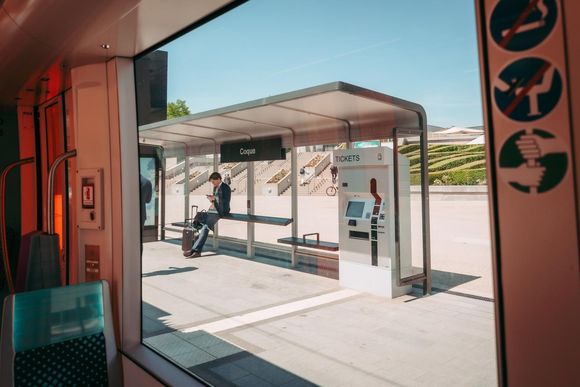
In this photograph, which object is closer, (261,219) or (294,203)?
(294,203)

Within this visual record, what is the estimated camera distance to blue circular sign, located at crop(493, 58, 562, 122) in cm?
101

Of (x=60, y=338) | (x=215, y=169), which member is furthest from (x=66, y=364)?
(x=215, y=169)

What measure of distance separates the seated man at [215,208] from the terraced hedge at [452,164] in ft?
12.9

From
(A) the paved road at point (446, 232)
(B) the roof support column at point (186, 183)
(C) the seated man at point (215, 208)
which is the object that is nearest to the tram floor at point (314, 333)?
(A) the paved road at point (446, 232)

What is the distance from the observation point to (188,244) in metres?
8.93

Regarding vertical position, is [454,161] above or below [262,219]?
above

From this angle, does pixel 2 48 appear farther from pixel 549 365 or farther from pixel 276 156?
pixel 276 156

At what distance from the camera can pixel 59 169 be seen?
4.14m

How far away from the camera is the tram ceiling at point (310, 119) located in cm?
520

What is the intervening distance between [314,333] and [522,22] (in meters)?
3.81

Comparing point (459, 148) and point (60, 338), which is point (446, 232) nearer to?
point (459, 148)

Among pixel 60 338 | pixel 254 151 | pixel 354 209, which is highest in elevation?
pixel 254 151

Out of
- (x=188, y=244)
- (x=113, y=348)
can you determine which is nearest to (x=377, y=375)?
(x=113, y=348)

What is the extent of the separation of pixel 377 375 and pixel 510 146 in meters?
2.80
